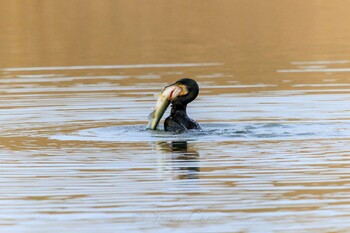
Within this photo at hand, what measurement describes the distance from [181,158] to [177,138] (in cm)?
189

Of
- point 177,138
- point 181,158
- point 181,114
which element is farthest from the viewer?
point 181,114

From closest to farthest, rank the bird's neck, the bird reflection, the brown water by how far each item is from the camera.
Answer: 1. the brown water
2. the bird reflection
3. the bird's neck

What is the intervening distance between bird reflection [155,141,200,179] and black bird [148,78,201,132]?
2.57 feet

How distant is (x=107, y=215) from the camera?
1283 centimetres

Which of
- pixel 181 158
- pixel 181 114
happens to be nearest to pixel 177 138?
pixel 181 114

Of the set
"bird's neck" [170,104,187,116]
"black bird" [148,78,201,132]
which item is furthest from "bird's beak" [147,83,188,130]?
"bird's neck" [170,104,187,116]

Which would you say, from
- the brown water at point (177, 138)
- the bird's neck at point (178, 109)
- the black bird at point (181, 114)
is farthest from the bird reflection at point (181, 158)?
the bird's neck at point (178, 109)

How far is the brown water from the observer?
42.4 feet

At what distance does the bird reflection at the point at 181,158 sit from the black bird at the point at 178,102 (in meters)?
0.78

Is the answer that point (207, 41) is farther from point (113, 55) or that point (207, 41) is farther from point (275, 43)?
point (113, 55)

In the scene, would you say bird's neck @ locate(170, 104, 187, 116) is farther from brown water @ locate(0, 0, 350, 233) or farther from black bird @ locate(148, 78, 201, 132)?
brown water @ locate(0, 0, 350, 233)

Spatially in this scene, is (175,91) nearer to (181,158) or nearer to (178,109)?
(178,109)

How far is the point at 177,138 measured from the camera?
18.5m

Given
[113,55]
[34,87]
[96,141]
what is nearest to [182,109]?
[96,141]
